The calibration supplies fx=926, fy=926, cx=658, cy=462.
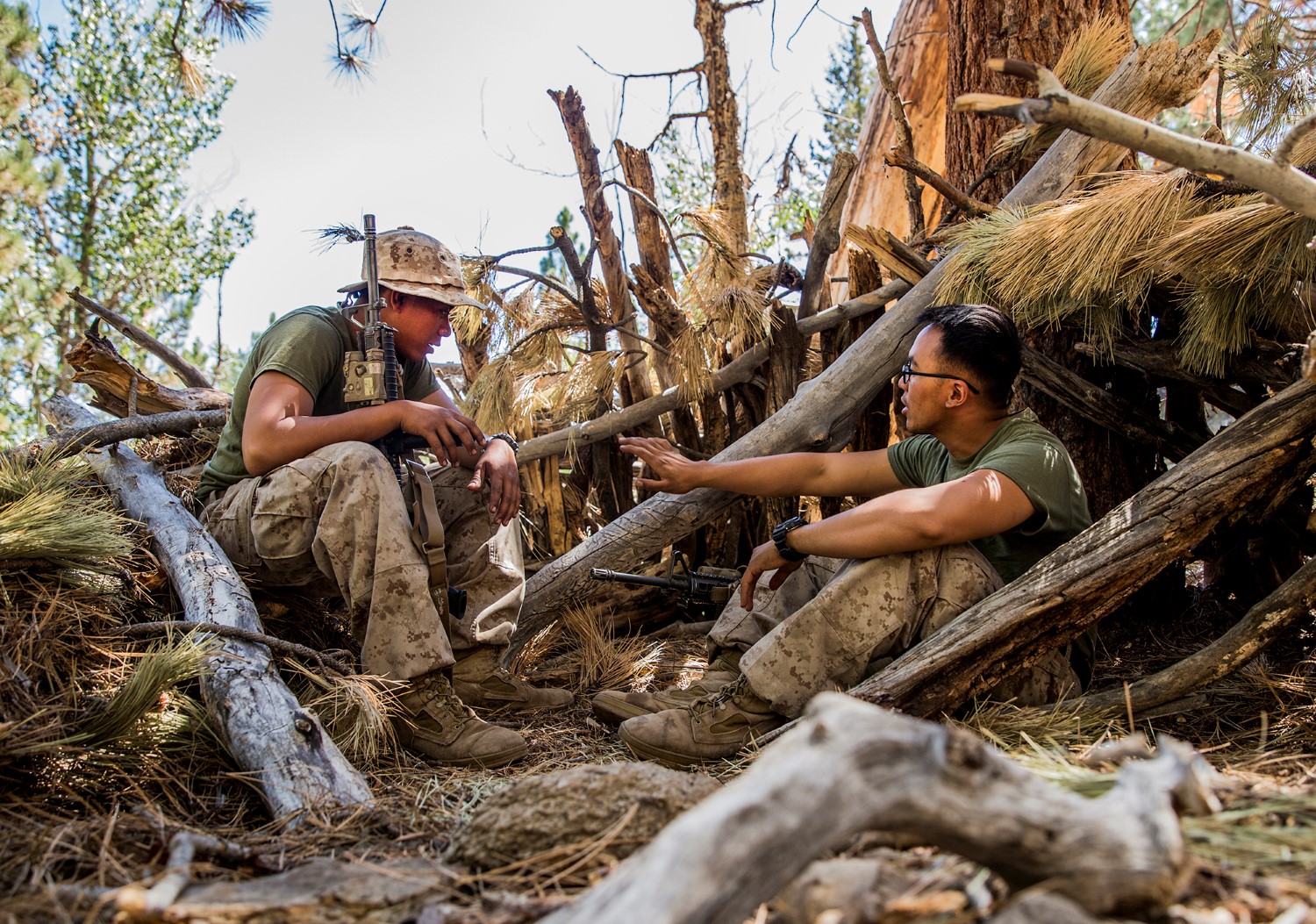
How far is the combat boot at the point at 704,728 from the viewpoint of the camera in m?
2.80

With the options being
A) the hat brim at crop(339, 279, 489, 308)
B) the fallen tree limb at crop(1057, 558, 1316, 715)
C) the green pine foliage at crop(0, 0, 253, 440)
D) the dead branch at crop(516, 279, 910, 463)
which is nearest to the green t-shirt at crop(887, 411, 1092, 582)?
the fallen tree limb at crop(1057, 558, 1316, 715)

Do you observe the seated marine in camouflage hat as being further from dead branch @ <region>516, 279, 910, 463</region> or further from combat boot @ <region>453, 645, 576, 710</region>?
dead branch @ <region>516, 279, 910, 463</region>

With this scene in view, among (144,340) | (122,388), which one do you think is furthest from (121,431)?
(144,340)

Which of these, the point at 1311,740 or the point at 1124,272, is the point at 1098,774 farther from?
the point at 1124,272

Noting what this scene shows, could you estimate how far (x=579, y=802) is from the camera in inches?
68.4

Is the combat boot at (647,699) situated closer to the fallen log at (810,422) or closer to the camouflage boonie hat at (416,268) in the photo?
the fallen log at (810,422)

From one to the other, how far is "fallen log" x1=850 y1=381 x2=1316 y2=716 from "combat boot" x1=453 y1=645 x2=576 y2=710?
127 cm

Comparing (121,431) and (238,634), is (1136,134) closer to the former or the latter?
(238,634)

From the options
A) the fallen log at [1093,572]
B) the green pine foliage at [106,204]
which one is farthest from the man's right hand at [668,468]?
the green pine foliage at [106,204]

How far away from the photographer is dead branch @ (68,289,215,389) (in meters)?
4.52

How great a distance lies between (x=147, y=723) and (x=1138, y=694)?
274cm

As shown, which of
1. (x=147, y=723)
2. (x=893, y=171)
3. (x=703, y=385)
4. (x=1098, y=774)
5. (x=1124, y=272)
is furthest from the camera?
(x=893, y=171)

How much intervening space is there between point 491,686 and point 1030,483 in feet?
6.36

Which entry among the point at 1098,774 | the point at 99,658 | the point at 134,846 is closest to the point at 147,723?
the point at 99,658
